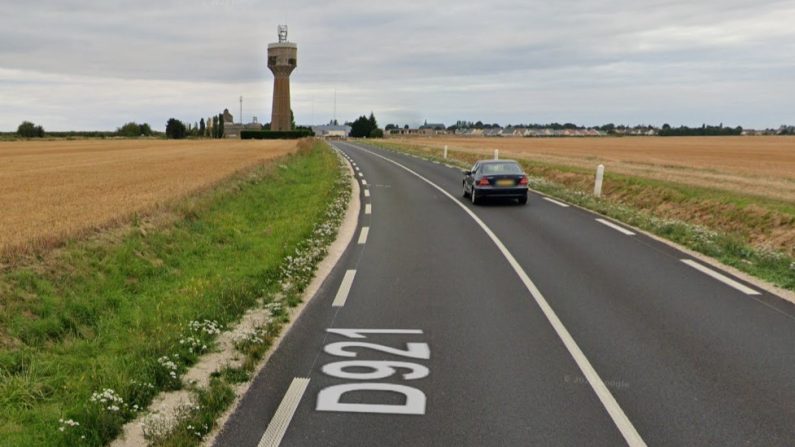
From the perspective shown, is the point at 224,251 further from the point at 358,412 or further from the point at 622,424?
the point at 622,424

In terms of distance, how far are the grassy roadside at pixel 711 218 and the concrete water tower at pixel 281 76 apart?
313ft

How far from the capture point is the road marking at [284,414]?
390 cm

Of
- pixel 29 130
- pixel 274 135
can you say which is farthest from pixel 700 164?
pixel 29 130

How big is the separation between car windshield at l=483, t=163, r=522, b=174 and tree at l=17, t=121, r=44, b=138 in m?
115

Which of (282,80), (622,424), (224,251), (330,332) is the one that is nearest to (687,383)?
(622,424)

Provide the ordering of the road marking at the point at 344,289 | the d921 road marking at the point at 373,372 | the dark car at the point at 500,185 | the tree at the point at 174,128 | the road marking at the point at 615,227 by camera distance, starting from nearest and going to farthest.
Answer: the d921 road marking at the point at 373,372, the road marking at the point at 344,289, the road marking at the point at 615,227, the dark car at the point at 500,185, the tree at the point at 174,128

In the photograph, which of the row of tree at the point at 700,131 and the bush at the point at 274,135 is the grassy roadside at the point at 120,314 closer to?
the bush at the point at 274,135

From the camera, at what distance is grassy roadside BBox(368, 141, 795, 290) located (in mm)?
9438

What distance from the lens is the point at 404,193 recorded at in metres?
19.5

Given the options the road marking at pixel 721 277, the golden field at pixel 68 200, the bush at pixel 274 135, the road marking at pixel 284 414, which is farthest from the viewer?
the bush at pixel 274 135

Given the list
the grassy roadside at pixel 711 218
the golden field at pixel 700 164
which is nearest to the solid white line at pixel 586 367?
the grassy roadside at pixel 711 218

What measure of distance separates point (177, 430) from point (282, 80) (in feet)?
380

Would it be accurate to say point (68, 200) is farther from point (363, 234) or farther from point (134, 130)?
point (134, 130)

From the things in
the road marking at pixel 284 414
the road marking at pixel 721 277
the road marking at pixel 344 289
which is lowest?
the road marking at pixel 284 414
